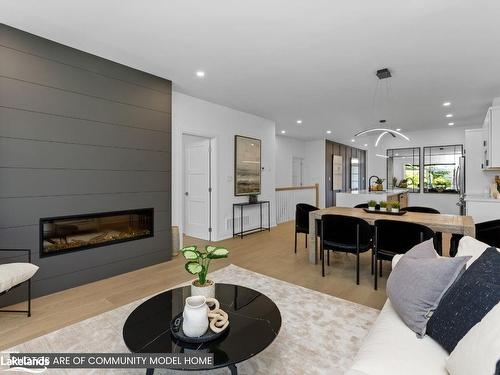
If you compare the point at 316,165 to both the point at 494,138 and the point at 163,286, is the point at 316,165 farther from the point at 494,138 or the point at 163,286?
the point at 163,286

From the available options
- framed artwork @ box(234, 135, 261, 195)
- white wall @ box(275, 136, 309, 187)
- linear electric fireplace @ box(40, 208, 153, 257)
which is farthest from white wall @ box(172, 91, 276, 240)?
white wall @ box(275, 136, 309, 187)

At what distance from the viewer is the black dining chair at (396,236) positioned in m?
2.73

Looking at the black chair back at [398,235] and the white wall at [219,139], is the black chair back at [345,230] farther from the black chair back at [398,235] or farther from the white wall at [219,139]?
the white wall at [219,139]

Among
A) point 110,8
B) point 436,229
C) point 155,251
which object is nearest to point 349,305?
point 436,229

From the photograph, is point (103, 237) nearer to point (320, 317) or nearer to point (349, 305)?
point (320, 317)

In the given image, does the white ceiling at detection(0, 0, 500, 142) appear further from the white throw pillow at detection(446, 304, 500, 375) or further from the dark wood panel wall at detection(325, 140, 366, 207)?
the dark wood panel wall at detection(325, 140, 366, 207)

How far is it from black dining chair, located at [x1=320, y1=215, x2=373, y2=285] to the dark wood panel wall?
6.20 metres

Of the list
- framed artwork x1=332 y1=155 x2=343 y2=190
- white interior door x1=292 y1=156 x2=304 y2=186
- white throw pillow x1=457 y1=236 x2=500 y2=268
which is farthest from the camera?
framed artwork x1=332 y1=155 x2=343 y2=190

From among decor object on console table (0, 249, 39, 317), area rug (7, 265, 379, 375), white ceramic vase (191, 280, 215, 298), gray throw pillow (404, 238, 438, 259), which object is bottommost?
area rug (7, 265, 379, 375)

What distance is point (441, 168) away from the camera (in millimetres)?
8086

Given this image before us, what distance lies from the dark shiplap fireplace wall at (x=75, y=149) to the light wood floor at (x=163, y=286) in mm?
285

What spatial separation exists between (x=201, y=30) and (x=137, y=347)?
2.77 metres

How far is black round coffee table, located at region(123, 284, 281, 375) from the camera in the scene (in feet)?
4.61

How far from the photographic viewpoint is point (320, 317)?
2.40 metres
